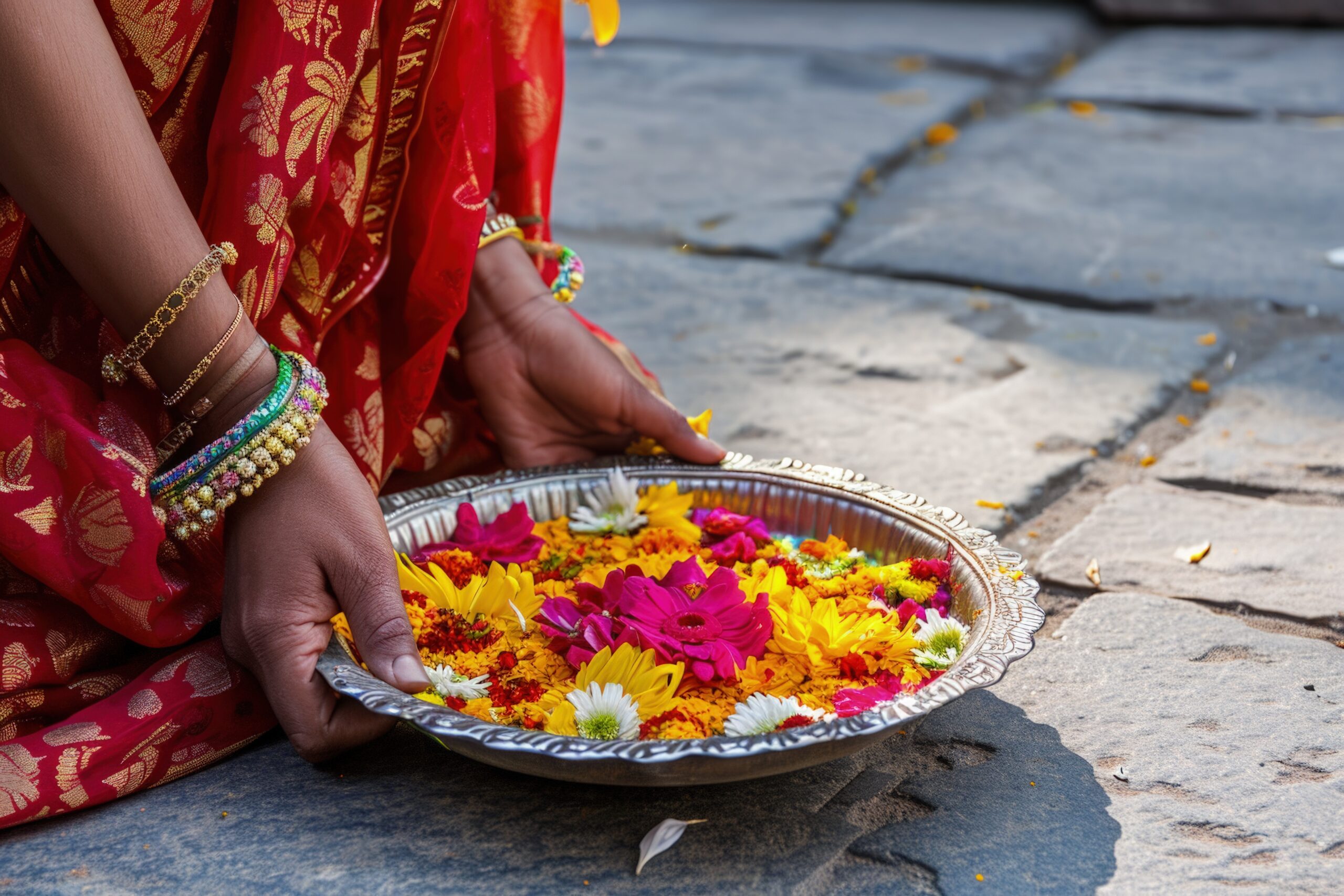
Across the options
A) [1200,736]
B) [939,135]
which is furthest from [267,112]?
[939,135]

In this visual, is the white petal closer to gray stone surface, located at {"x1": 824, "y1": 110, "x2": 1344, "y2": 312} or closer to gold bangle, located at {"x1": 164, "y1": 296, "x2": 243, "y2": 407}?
gold bangle, located at {"x1": 164, "y1": 296, "x2": 243, "y2": 407}

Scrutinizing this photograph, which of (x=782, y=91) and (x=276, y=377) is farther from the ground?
(x=276, y=377)

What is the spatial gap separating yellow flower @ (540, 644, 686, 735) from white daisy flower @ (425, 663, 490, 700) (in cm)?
5

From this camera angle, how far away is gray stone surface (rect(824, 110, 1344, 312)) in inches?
91.2

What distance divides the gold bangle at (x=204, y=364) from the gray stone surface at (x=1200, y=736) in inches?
28.7

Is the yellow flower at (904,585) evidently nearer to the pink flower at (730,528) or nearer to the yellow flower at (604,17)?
the pink flower at (730,528)

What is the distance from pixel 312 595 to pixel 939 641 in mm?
502

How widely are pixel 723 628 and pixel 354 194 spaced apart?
0.53 m

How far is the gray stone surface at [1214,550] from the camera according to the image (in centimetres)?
135

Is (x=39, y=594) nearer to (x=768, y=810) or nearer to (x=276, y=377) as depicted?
(x=276, y=377)

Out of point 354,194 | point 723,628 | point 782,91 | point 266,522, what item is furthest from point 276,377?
point 782,91

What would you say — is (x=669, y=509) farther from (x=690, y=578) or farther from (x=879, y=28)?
(x=879, y=28)

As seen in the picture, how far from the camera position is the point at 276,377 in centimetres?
105

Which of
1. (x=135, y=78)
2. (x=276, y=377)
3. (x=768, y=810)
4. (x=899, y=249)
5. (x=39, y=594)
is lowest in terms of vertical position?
(x=899, y=249)
